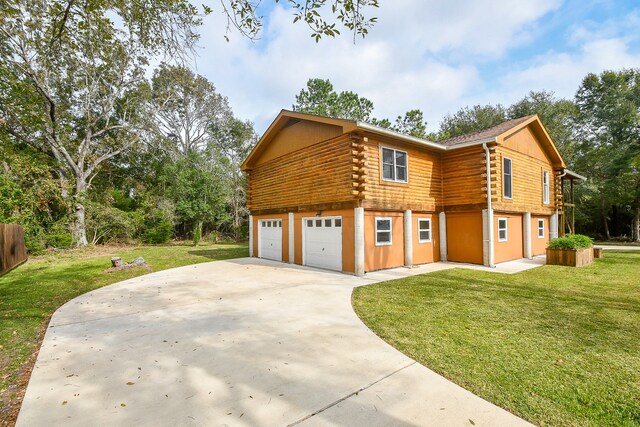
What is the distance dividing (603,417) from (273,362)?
322 cm

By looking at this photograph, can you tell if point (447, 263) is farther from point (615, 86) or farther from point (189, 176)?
point (615, 86)

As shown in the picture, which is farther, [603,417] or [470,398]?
[470,398]

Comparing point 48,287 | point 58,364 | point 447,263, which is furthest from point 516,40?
point 48,287

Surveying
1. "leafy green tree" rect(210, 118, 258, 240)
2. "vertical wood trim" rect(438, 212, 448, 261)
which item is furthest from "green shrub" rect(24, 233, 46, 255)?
"vertical wood trim" rect(438, 212, 448, 261)

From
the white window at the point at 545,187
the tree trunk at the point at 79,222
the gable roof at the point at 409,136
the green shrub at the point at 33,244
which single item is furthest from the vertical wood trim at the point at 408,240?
the tree trunk at the point at 79,222

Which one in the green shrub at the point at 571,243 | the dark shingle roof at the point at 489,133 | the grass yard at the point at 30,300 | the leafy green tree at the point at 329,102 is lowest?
the grass yard at the point at 30,300

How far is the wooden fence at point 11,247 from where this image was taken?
10.3 m

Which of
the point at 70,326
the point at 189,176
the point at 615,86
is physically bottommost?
the point at 70,326

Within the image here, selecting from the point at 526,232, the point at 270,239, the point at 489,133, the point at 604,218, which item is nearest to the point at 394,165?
the point at 489,133

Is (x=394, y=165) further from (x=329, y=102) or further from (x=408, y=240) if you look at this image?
(x=329, y=102)

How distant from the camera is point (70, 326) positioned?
16.8ft

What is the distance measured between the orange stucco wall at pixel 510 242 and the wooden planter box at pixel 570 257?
4.78 feet

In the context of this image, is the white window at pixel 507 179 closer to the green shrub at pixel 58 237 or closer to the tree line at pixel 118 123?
the tree line at pixel 118 123

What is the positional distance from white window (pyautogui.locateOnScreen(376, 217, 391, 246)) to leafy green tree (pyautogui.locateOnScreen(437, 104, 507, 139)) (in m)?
23.2
